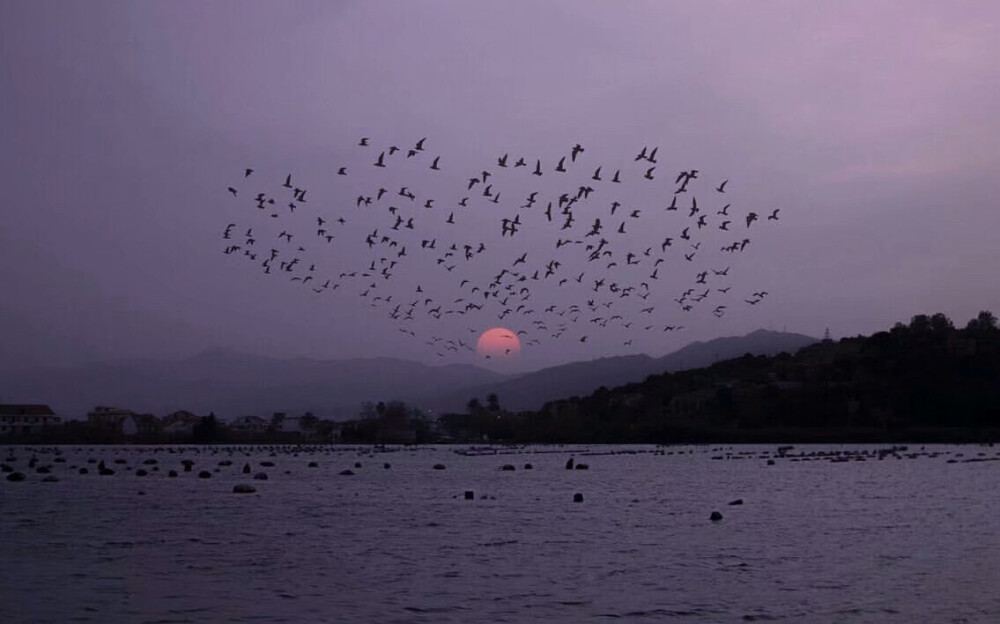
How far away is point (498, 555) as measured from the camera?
86.9 feet

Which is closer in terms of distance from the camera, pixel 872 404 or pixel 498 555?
pixel 498 555

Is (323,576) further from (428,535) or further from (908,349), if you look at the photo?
(908,349)

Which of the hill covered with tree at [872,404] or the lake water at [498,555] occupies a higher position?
the hill covered with tree at [872,404]

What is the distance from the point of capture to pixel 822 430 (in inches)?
6663

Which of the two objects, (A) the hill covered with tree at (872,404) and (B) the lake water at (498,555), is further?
(A) the hill covered with tree at (872,404)

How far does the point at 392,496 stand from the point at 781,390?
498ft

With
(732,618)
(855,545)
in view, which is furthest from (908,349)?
(732,618)

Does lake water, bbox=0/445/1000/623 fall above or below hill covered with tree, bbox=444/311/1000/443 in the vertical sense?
below

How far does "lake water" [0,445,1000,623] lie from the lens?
1912cm

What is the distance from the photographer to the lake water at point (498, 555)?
19125mm

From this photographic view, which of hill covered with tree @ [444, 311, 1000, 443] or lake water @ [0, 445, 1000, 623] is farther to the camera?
hill covered with tree @ [444, 311, 1000, 443]

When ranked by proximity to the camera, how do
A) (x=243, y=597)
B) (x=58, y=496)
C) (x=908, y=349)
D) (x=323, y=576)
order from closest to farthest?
(x=243, y=597), (x=323, y=576), (x=58, y=496), (x=908, y=349)

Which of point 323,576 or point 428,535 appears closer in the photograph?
point 323,576

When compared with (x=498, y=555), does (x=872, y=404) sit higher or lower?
higher
